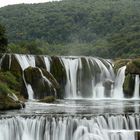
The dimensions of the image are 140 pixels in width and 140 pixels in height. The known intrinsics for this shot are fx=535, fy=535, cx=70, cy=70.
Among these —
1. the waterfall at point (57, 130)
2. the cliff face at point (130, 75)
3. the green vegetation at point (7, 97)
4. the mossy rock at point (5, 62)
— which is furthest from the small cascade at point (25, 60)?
the waterfall at point (57, 130)

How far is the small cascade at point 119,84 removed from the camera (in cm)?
5892

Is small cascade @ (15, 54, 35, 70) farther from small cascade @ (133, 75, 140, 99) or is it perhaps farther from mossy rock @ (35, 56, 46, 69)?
small cascade @ (133, 75, 140, 99)

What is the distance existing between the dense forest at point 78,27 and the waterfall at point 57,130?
226 feet

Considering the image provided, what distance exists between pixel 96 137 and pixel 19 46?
158 feet

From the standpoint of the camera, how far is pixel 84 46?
388 feet

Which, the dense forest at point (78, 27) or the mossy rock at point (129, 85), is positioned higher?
the dense forest at point (78, 27)

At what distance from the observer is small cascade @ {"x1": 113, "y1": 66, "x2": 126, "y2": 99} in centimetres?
5892

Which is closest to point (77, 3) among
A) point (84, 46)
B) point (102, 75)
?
point (84, 46)

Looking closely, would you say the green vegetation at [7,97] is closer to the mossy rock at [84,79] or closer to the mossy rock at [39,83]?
the mossy rock at [39,83]

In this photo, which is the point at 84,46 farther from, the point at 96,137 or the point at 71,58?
the point at 96,137

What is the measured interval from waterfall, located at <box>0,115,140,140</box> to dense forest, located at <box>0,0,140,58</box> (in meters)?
69.0

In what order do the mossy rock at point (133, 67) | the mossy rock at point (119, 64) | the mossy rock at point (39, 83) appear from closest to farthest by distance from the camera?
the mossy rock at point (39, 83) < the mossy rock at point (133, 67) < the mossy rock at point (119, 64)

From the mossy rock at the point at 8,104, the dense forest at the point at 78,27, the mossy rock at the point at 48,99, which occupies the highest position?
the dense forest at the point at 78,27

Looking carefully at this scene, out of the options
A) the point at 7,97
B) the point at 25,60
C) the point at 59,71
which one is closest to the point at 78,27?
the point at 59,71
